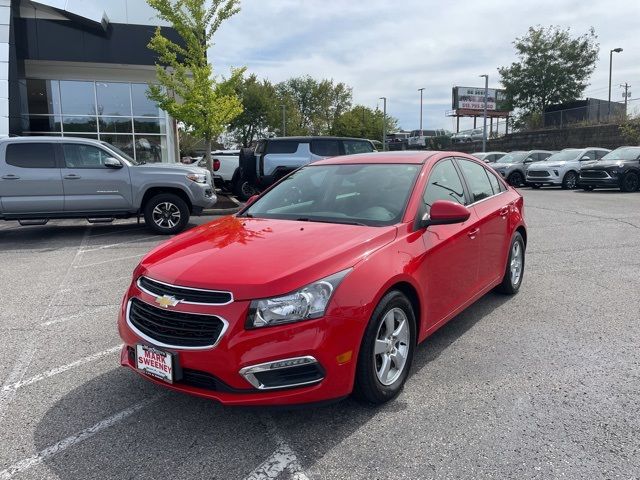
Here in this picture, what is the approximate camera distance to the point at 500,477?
8.21ft

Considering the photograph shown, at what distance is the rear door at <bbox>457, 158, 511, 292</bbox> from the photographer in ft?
15.0

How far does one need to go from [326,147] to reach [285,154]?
1.22 meters

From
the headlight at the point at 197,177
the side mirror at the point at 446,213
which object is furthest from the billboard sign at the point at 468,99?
the side mirror at the point at 446,213

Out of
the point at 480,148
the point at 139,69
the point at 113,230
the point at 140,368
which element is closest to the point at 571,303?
the point at 140,368

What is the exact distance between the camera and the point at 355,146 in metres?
14.9

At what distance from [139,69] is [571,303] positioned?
740 inches

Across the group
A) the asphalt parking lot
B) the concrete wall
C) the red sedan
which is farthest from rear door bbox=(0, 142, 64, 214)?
the concrete wall

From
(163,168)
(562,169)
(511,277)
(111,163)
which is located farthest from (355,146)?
(562,169)

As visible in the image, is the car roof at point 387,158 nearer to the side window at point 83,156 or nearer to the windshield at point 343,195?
the windshield at point 343,195

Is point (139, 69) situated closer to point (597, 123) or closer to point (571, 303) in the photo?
point (571, 303)

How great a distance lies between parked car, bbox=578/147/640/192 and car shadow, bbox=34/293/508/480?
18.3 m

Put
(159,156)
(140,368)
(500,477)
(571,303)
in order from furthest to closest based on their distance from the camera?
(159,156)
(571,303)
(140,368)
(500,477)

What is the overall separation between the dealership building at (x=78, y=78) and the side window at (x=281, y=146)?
6915 mm

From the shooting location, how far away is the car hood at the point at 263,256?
9.14ft
